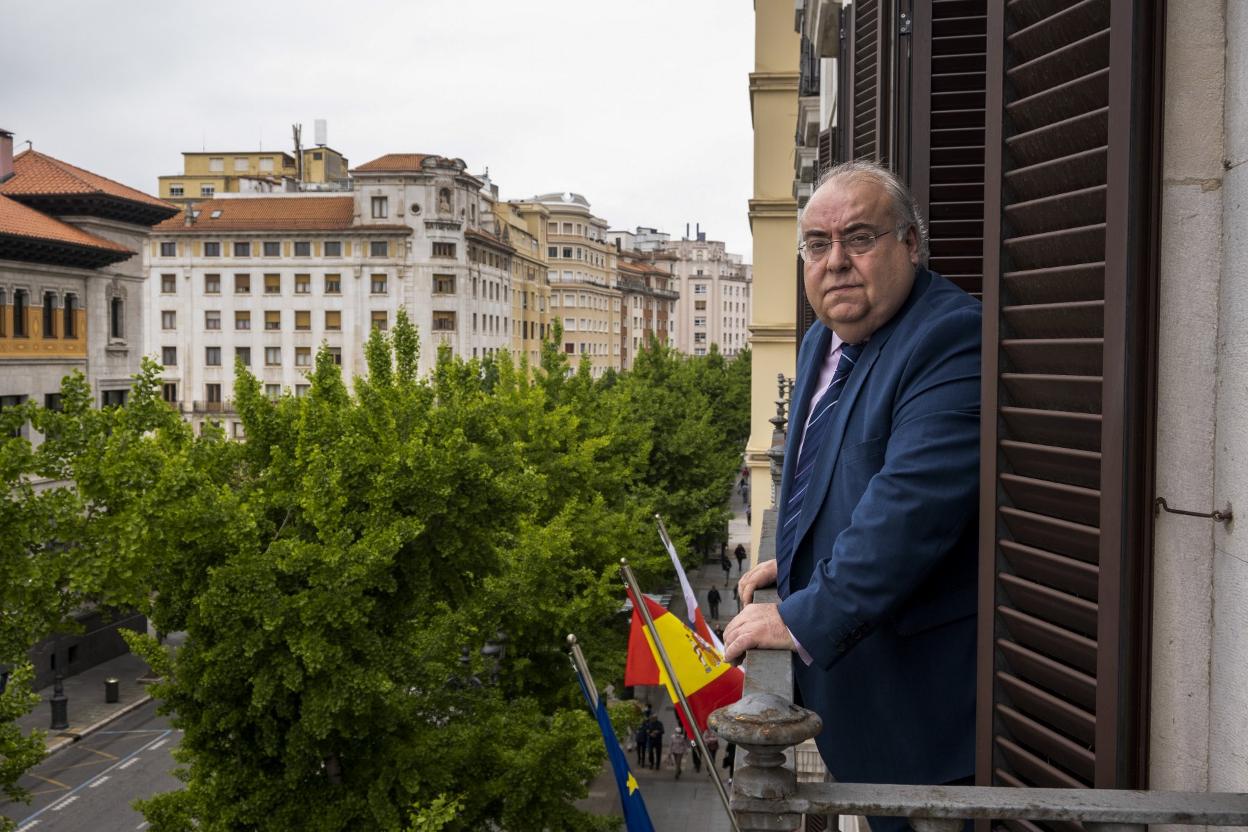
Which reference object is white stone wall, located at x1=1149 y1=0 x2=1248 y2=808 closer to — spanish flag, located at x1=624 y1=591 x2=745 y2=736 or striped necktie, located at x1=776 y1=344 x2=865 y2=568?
striped necktie, located at x1=776 y1=344 x2=865 y2=568

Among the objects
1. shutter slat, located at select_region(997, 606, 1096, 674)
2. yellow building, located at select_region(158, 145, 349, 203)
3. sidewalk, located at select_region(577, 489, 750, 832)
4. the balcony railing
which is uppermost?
yellow building, located at select_region(158, 145, 349, 203)

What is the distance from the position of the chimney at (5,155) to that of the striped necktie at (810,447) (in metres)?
44.6

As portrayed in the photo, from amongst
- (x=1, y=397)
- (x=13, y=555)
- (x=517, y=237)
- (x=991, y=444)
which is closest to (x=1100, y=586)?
Result: (x=991, y=444)

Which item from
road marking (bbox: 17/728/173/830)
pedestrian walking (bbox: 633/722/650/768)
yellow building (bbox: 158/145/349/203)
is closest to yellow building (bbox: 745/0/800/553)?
pedestrian walking (bbox: 633/722/650/768)

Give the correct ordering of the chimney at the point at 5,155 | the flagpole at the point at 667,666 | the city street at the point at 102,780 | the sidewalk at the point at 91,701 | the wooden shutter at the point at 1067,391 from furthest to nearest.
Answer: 1. the chimney at the point at 5,155
2. the sidewalk at the point at 91,701
3. the city street at the point at 102,780
4. the flagpole at the point at 667,666
5. the wooden shutter at the point at 1067,391

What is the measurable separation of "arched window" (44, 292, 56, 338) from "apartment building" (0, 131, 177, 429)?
1.2 inches

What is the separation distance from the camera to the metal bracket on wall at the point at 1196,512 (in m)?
2.65

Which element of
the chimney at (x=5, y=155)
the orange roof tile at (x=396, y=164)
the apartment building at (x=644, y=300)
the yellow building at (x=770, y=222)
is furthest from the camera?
the apartment building at (x=644, y=300)

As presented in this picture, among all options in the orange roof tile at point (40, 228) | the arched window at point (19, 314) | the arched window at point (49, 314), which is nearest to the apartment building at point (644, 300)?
the orange roof tile at point (40, 228)

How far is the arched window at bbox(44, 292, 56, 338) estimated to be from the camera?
39469 millimetres

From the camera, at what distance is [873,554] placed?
3.18m

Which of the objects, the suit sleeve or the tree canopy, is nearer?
the suit sleeve

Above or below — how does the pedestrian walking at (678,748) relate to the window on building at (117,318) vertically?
below

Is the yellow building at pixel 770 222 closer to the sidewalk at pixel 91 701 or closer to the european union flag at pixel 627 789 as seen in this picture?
the sidewalk at pixel 91 701
